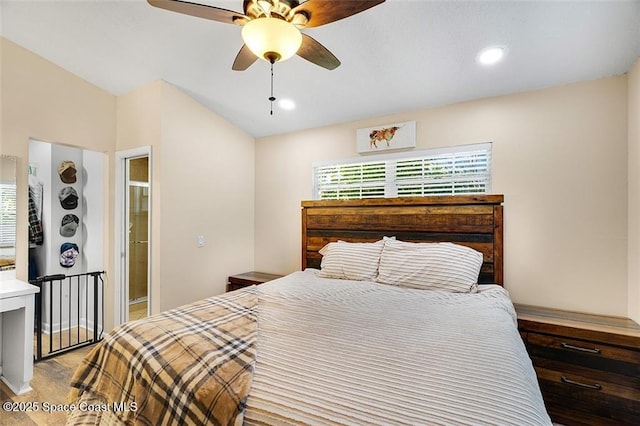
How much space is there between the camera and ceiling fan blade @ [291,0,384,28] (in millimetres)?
1355

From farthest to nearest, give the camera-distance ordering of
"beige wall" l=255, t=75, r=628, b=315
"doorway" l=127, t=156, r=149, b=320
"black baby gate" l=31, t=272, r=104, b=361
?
1. "doorway" l=127, t=156, r=149, b=320
2. "black baby gate" l=31, t=272, r=104, b=361
3. "beige wall" l=255, t=75, r=628, b=315

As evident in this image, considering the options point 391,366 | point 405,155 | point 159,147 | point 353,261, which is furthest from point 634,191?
point 159,147

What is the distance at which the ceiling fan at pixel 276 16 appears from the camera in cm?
137

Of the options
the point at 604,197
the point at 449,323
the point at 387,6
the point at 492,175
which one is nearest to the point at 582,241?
the point at 604,197

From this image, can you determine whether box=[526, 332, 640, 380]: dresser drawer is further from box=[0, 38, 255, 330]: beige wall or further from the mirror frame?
the mirror frame

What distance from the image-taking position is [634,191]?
6.78 feet

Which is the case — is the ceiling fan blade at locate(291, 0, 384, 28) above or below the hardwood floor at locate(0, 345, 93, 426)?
above

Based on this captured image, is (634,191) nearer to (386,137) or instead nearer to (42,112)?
(386,137)

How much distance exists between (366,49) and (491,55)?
85 cm

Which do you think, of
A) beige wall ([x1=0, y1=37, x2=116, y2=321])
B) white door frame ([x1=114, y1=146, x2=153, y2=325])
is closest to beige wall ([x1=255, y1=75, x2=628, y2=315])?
white door frame ([x1=114, y1=146, x2=153, y2=325])

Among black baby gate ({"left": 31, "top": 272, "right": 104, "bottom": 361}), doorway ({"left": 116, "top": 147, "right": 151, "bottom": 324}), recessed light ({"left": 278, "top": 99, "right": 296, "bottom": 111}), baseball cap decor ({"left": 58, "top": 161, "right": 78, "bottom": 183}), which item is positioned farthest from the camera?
baseball cap decor ({"left": 58, "top": 161, "right": 78, "bottom": 183})

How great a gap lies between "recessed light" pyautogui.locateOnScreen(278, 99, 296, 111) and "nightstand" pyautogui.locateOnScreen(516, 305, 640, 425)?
2.66 m

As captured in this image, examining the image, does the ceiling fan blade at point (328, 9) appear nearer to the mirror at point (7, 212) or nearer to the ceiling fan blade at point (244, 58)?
the ceiling fan blade at point (244, 58)

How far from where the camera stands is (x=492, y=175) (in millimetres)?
2621
